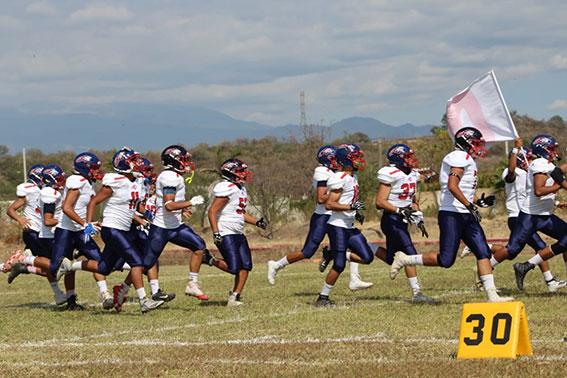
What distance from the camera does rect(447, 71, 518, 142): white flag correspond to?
12.1 metres

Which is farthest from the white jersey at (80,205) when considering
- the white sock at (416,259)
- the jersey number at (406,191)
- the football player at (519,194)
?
the football player at (519,194)

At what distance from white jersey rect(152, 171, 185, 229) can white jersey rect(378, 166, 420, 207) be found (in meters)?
2.60

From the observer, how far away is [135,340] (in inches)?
332

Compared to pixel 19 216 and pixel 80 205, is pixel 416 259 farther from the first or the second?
pixel 19 216

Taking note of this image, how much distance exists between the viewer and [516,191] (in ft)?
40.2

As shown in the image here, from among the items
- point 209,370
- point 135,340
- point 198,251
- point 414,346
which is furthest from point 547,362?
point 198,251

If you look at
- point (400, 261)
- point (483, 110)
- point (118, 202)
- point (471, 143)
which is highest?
point (483, 110)

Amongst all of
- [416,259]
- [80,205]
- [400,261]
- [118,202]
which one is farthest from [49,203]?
[416,259]

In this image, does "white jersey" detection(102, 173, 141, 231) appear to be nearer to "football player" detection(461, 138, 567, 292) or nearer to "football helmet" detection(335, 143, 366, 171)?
"football helmet" detection(335, 143, 366, 171)

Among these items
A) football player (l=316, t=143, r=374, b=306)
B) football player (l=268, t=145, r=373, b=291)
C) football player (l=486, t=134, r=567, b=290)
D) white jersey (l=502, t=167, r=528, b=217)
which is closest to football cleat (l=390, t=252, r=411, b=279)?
football player (l=316, t=143, r=374, b=306)

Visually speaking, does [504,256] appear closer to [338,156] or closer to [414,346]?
[338,156]

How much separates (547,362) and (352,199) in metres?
5.26

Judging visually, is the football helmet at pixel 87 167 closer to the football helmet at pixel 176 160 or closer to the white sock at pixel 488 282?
the football helmet at pixel 176 160

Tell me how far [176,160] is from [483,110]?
4.44m
